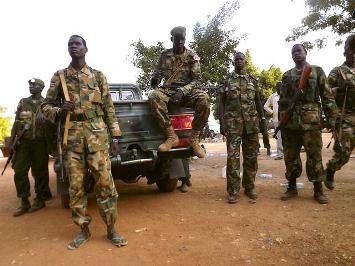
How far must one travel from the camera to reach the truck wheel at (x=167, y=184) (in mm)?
6066

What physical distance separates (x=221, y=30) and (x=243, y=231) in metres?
9.15

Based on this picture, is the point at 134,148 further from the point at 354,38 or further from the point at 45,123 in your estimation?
the point at 354,38

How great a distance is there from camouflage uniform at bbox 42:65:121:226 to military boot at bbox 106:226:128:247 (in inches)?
3.6

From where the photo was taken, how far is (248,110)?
5.29 m

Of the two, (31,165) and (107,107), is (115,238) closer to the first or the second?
(107,107)

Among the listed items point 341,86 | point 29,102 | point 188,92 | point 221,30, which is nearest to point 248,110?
point 188,92

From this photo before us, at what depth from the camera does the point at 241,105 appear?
5293mm

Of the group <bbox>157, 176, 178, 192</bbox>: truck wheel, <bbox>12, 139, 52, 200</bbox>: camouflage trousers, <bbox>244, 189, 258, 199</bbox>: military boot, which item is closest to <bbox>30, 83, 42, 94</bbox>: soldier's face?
<bbox>12, 139, 52, 200</bbox>: camouflage trousers

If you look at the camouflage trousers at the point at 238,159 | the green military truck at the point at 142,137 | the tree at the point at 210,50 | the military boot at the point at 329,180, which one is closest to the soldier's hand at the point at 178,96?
the green military truck at the point at 142,137

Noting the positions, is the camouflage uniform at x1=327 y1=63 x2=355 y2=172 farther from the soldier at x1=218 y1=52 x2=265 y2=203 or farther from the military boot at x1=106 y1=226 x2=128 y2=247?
the military boot at x1=106 y1=226 x2=128 y2=247

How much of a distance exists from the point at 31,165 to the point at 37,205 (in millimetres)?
647

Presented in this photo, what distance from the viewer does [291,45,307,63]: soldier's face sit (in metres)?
5.05

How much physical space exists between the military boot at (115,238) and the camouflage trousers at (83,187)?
9cm

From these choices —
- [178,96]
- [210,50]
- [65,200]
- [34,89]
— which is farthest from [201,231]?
[210,50]
